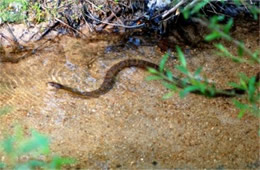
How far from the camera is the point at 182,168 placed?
4203 mm

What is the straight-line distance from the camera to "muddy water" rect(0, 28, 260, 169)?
4.36 meters

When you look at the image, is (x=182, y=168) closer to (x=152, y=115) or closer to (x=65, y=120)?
(x=152, y=115)

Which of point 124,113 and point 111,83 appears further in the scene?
point 111,83

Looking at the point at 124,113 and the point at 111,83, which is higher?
the point at 111,83

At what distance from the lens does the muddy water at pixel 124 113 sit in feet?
14.3

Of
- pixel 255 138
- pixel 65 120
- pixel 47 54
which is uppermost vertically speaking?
pixel 47 54

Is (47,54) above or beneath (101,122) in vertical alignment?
above

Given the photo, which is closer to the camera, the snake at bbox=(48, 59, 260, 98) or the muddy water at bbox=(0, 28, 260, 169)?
the muddy water at bbox=(0, 28, 260, 169)

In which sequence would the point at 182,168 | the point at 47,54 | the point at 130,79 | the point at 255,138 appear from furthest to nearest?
1. the point at 47,54
2. the point at 130,79
3. the point at 255,138
4. the point at 182,168

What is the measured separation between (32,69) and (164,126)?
222 centimetres

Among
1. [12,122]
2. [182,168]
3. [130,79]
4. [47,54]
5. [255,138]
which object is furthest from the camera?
[47,54]

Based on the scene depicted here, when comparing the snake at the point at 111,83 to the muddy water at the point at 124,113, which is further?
the snake at the point at 111,83

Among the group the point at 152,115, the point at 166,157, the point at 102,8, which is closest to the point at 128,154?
the point at 166,157

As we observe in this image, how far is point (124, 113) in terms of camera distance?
4977 millimetres
